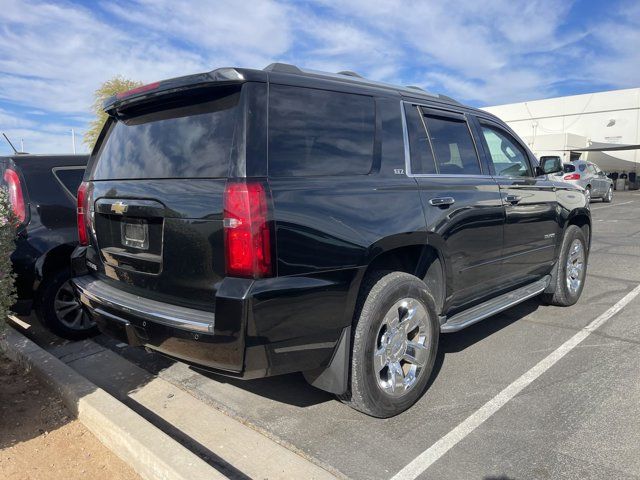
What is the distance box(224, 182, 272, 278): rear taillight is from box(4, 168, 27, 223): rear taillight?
282 centimetres

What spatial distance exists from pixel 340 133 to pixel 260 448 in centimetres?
188

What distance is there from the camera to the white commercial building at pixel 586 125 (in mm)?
33375

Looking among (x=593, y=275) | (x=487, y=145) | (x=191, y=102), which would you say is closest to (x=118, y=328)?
(x=191, y=102)

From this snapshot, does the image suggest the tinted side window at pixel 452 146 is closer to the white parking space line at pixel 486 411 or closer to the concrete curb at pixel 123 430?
the white parking space line at pixel 486 411

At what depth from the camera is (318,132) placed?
2807 millimetres

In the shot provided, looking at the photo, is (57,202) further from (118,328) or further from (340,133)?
(340,133)

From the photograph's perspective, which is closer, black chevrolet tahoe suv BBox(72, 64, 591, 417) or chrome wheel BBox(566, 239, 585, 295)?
black chevrolet tahoe suv BBox(72, 64, 591, 417)

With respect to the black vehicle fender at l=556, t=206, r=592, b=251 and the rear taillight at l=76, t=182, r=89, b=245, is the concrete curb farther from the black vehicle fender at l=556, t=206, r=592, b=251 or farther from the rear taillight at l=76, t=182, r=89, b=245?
the black vehicle fender at l=556, t=206, r=592, b=251

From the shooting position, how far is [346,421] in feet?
10.4

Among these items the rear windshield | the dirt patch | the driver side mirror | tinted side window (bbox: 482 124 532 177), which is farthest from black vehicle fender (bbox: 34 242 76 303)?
the driver side mirror

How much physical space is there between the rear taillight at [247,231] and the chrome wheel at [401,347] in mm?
973

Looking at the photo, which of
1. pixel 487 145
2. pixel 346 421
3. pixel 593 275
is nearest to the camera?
pixel 346 421

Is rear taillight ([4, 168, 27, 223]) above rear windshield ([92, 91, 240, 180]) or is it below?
below

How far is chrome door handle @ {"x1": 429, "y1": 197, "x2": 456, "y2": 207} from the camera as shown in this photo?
336 centimetres
